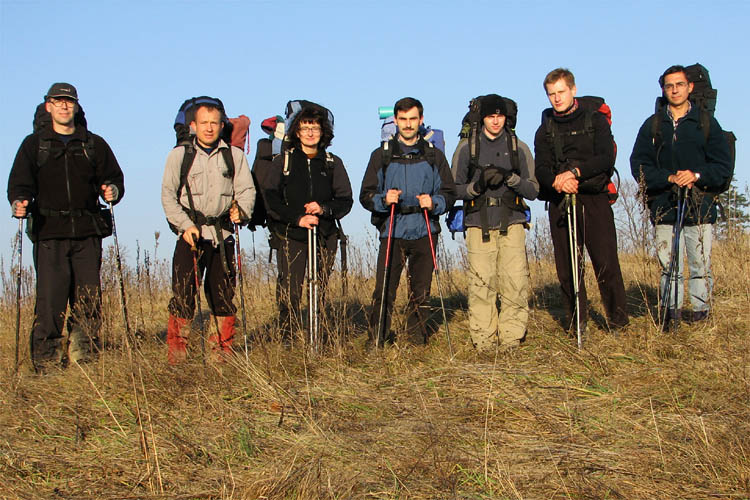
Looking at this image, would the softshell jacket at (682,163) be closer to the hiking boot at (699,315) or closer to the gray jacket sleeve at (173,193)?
the hiking boot at (699,315)

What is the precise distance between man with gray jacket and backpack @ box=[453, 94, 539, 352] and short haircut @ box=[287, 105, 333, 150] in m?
1.30

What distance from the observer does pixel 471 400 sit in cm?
462

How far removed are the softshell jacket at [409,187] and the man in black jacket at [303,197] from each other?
297 millimetres

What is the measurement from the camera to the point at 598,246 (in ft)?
21.0

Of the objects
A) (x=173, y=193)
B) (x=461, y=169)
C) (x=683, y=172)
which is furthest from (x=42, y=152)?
(x=683, y=172)

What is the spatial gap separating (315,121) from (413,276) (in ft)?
5.52

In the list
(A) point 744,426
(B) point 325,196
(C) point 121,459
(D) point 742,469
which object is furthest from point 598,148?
(C) point 121,459

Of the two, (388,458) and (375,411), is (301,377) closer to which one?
(375,411)

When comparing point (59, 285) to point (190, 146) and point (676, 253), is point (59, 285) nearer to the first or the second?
point (190, 146)

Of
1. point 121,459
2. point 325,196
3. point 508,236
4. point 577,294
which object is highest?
point 325,196

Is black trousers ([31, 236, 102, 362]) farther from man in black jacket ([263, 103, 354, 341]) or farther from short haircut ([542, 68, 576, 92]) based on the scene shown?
short haircut ([542, 68, 576, 92])

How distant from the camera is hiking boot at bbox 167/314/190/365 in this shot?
19.0ft

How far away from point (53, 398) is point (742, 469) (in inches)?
179

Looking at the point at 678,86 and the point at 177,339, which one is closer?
the point at 177,339
